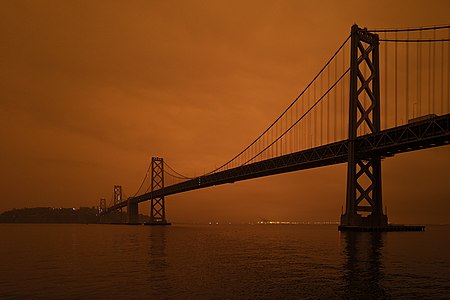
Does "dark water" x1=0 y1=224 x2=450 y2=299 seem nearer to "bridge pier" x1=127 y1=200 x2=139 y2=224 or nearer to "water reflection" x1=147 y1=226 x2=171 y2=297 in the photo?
"water reflection" x1=147 y1=226 x2=171 y2=297

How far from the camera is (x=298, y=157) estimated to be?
195 ft

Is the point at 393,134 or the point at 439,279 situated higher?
the point at 393,134

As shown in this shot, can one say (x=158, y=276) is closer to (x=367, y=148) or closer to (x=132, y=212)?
(x=367, y=148)

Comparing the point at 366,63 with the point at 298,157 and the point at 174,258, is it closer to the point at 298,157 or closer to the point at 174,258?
the point at 298,157

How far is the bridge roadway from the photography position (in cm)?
4234

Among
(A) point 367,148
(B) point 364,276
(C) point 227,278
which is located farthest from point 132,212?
(B) point 364,276

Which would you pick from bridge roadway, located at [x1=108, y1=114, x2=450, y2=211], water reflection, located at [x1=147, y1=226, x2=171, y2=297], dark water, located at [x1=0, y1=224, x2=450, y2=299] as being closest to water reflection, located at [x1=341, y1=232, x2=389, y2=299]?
dark water, located at [x1=0, y1=224, x2=450, y2=299]

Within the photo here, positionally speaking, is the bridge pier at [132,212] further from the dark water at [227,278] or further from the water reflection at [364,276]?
the water reflection at [364,276]

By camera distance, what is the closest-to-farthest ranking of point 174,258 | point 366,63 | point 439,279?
point 439,279 → point 174,258 → point 366,63

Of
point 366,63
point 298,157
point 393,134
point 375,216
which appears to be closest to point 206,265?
point 393,134

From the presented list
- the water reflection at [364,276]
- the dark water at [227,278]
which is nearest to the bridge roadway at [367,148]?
the dark water at [227,278]

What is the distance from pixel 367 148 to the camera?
163ft

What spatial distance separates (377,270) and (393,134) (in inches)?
1186

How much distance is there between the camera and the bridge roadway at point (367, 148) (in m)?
42.3
